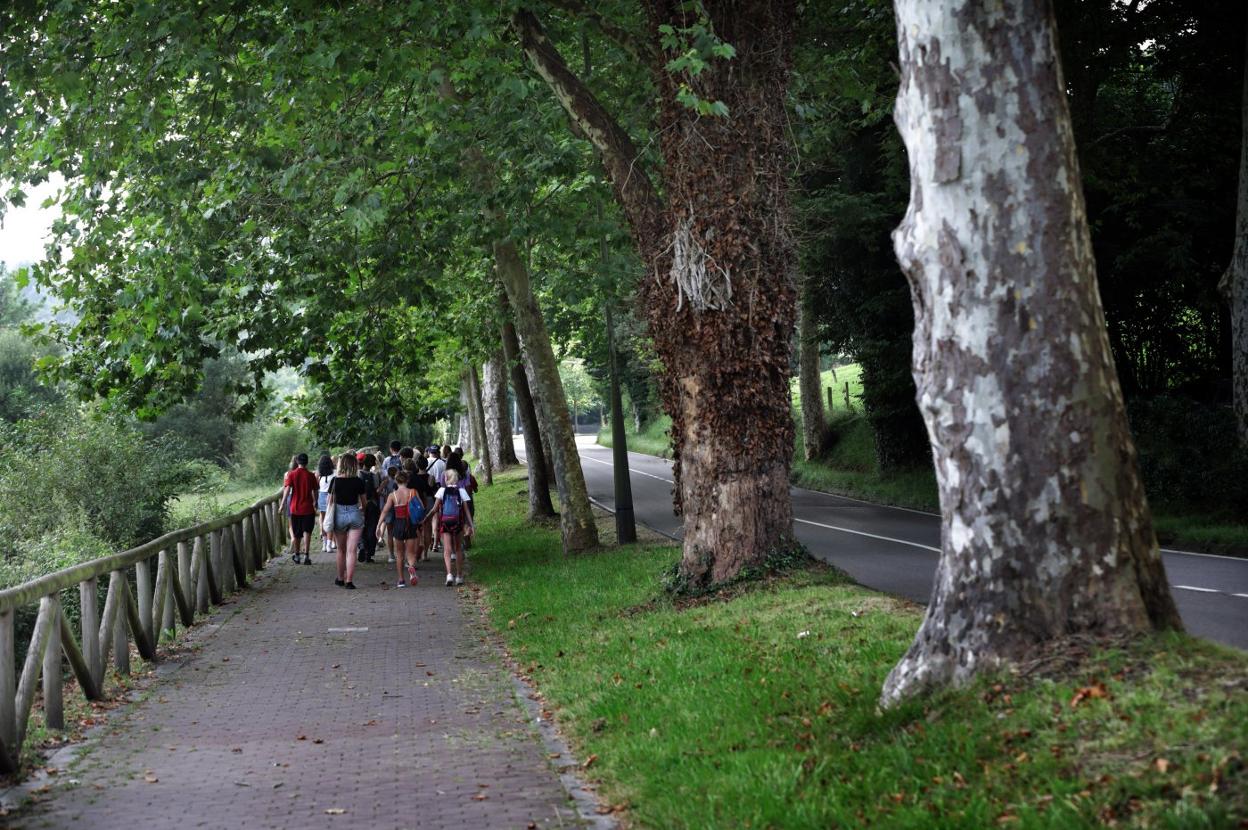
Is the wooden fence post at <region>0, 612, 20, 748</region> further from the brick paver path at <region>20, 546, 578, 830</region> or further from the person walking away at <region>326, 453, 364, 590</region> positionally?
the person walking away at <region>326, 453, 364, 590</region>

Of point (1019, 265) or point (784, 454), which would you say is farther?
point (784, 454)

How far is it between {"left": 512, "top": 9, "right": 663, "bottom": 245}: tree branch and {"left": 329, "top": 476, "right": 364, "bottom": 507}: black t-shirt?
6438mm

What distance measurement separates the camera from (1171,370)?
96.2 feet

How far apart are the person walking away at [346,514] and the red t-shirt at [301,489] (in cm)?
259

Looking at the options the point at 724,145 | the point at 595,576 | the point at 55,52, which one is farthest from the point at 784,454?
the point at 55,52

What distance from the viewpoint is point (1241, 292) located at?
21.5 metres

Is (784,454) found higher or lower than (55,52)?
lower

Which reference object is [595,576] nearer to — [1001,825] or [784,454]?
[784,454]

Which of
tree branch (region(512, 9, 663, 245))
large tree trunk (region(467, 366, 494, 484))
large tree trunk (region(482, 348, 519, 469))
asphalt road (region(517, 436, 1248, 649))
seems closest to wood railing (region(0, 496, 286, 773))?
tree branch (region(512, 9, 663, 245))

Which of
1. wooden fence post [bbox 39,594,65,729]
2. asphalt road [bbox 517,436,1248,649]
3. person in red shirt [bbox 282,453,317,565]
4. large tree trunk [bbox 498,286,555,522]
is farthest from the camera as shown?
large tree trunk [bbox 498,286,555,522]

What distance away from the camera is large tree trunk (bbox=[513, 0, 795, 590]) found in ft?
42.8

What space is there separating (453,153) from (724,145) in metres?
5.94

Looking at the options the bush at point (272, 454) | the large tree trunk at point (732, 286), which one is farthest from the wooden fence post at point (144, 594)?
the bush at point (272, 454)

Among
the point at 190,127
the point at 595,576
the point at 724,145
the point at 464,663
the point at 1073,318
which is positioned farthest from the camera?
the point at 595,576
